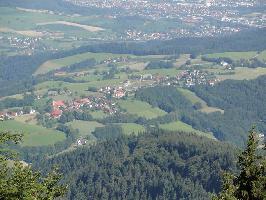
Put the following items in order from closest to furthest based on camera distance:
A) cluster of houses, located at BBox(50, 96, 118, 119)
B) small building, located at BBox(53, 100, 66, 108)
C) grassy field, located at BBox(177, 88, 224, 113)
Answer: cluster of houses, located at BBox(50, 96, 118, 119) < grassy field, located at BBox(177, 88, 224, 113) < small building, located at BBox(53, 100, 66, 108)

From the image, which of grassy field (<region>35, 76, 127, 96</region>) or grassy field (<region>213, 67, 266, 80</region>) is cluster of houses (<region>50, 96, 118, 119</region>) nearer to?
grassy field (<region>35, 76, 127, 96</region>)

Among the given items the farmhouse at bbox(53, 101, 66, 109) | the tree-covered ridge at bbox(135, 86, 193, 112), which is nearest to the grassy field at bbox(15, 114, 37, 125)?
the farmhouse at bbox(53, 101, 66, 109)

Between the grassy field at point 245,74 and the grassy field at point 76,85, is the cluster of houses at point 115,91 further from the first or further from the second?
the grassy field at point 245,74

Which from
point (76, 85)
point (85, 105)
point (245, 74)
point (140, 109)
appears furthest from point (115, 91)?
point (245, 74)

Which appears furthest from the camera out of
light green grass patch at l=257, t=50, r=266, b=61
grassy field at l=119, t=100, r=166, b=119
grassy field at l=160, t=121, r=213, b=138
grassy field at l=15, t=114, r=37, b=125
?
light green grass patch at l=257, t=50, r=266, b=61

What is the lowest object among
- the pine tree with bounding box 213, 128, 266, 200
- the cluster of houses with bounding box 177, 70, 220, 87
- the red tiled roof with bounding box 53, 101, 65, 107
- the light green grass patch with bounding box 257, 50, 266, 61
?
the red tiled roof with bounding box 53, 101, 65, 107

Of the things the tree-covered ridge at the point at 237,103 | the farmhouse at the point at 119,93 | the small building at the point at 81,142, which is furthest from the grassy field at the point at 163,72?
the small building at the point at 81,142
